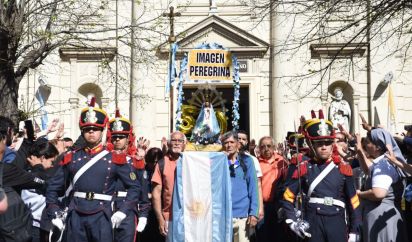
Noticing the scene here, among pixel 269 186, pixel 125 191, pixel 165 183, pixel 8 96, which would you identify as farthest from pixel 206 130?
pixel 125 191

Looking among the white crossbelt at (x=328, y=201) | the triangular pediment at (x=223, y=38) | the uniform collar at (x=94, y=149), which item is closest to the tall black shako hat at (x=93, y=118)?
the uniform collar at (x=94, y=149)

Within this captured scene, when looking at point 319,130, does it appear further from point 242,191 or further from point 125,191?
point 125,191

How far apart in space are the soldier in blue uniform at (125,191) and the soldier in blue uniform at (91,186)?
0.21 meters

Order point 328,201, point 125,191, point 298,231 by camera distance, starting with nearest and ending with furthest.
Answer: point 298,231 → point 328,201 → point 125,191

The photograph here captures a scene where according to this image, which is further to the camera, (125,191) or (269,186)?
(269,186)

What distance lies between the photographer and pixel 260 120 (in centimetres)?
2095

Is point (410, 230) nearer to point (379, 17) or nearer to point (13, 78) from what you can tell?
point (379, 17)

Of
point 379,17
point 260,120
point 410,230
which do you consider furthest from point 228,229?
point 260,120

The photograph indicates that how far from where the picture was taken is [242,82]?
2094cm

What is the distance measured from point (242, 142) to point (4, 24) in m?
5.61

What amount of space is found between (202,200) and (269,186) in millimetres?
2072

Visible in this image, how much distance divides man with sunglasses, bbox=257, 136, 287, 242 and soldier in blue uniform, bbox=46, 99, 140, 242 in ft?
8.91

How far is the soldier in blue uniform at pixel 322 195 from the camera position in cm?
741

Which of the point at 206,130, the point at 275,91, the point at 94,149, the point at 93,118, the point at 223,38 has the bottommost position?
the point at 94,149
